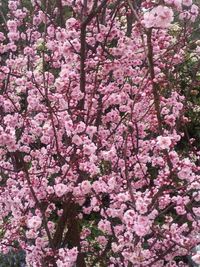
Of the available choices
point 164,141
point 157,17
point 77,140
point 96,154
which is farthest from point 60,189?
point 157,17

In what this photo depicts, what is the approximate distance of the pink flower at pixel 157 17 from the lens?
2951 millimetres

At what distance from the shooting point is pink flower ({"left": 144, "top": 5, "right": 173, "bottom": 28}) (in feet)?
9.68

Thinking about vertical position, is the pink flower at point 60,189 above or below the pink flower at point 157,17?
below

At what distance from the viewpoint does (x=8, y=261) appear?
18.3ft

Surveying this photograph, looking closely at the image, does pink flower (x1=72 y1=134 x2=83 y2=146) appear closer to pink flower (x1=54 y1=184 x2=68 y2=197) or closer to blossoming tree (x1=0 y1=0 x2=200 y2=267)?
blossoming tree (x1=0 y1=0 x2=200 y2=267)

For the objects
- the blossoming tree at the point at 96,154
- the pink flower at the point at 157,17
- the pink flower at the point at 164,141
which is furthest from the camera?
the blossoming tree at the point at 96,154

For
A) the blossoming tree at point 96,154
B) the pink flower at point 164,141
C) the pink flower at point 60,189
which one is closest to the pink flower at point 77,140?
the blossoming tree at point 96,154

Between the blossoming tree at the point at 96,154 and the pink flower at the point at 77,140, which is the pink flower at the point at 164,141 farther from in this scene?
the pink flower at the point at 77,140

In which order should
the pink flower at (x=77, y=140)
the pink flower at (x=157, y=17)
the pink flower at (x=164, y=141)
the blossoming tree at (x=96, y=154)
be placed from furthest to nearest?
1. the pink flower at (x=77, y=140)
2. the blossoming tree at (x=96, y=154)
3. the pink flower at (x=164, y=141)
4. the pink flower at (x=157, y=17)

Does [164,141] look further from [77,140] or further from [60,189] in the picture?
[60,189]

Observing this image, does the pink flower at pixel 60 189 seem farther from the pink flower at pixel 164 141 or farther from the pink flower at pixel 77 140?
the pink flower at pixel 164 141

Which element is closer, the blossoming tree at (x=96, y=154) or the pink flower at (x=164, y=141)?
the pink flower at (x=164, y=141)

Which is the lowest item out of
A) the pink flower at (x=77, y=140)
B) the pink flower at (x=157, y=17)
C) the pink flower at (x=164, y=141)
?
the pink flower at (x=164, y=141)

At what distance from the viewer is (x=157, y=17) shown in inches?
116
